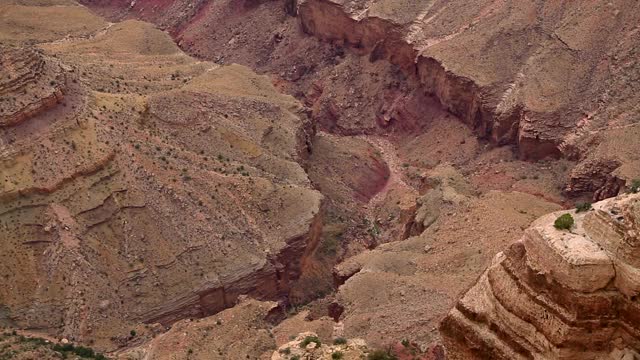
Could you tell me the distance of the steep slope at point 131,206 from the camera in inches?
1801

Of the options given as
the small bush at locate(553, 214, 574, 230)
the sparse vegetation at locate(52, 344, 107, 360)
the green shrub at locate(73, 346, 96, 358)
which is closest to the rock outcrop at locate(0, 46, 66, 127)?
the sparse vegetation at locate(52, 344, 107, 360)

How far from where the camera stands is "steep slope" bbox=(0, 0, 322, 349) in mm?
45750

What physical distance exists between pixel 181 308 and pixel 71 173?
399 inches

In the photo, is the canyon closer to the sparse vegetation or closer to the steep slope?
the steep slope

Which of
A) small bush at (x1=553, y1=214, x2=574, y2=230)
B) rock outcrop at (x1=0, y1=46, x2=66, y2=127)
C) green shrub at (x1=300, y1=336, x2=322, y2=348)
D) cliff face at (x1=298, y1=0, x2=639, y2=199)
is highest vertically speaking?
rock outcrop at (x1=0, y1=46, x2=66, y2=127)

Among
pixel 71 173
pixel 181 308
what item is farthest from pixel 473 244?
pixel 71 173

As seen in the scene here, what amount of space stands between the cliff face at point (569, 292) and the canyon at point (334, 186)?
0.24 feet

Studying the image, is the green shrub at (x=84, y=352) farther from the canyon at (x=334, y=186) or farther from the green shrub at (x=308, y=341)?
the green shrub at (x=308, y=341)

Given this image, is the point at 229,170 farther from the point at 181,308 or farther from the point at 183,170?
the point at 181,308

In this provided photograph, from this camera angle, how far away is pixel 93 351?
42125 mm

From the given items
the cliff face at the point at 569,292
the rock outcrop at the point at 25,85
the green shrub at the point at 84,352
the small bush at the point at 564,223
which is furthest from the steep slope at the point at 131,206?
the small bush at the point at 564,223

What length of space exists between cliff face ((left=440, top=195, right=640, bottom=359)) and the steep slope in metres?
24.6

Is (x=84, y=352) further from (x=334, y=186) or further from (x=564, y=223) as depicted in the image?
(x=564, y=223)

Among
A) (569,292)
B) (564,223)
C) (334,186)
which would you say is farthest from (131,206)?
(569,292)
